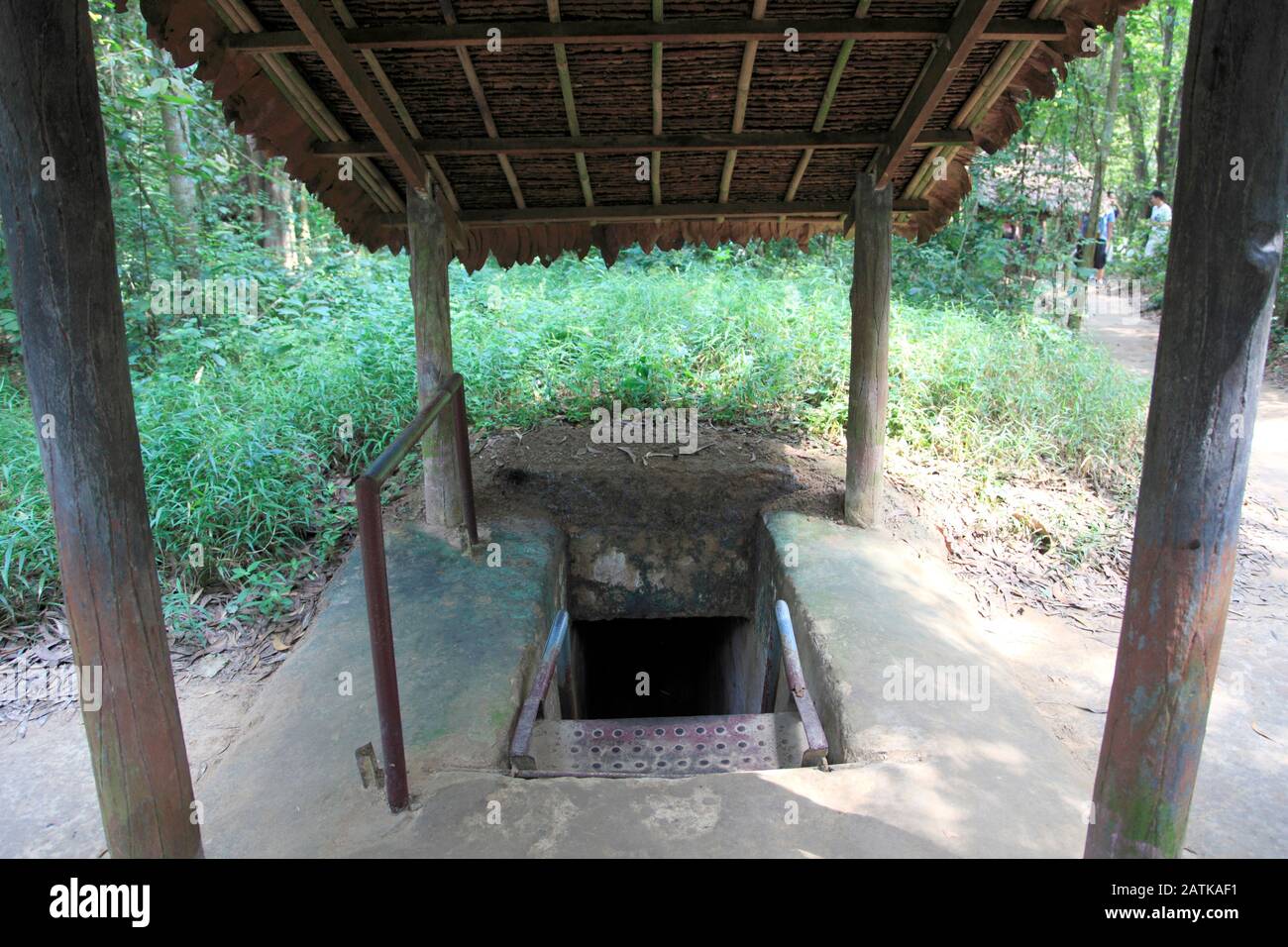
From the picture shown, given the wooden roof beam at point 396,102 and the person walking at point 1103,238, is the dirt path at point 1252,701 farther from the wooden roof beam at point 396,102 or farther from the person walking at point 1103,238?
the person walking at point 1103,238

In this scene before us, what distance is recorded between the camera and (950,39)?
3.80 meters

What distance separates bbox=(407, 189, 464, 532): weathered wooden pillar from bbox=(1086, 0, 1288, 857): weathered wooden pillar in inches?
150

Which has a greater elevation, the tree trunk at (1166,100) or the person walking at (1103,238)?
the tree trunk at (1166,100)

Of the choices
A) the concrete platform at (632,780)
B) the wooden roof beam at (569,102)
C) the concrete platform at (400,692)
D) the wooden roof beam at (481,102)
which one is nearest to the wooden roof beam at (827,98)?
the wooden roof beam at (569,102)

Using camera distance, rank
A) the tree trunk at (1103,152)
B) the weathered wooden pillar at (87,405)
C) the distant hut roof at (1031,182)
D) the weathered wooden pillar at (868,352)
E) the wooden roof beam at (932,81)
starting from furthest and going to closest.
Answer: the distant hut roof at (1031,182) < the tree trunk at (1103,152) < the weathered wooden pillar at (868,352) < the wooden roof beam at (932,81) < the weathered wooden pillar at (87,405)

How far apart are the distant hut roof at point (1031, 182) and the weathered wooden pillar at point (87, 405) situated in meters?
11.9

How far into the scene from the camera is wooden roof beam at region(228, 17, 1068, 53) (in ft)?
12.0

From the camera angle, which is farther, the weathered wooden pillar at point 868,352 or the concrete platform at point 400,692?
the weathered wooden pillar at point 868,352

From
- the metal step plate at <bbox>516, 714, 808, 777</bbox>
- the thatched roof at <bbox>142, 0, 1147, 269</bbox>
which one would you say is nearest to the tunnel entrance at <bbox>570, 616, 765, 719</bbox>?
the metal step plate at <bbox>516, 714, 808, 777</bbox>

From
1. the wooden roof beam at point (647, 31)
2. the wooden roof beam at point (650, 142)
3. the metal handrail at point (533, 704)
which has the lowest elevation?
the metal handrail at point (533, 704)

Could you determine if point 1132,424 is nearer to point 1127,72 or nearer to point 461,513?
point 461,513

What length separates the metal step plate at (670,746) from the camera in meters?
3.68

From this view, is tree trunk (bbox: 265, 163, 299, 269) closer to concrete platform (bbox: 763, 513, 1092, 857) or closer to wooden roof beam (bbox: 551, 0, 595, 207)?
wooden roof beam (bbox: 551, 0, 595, 207)
